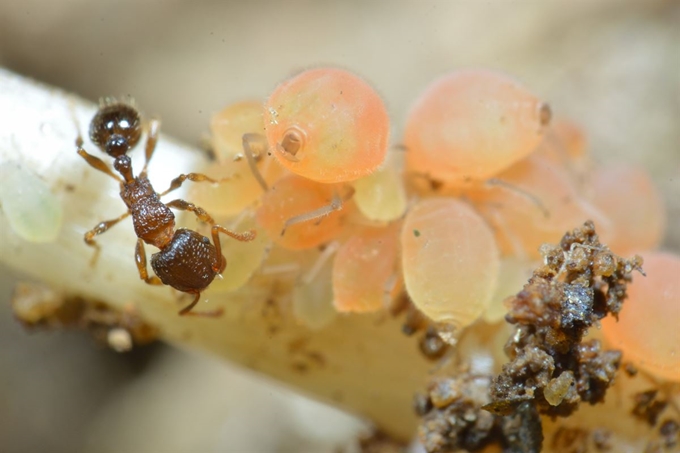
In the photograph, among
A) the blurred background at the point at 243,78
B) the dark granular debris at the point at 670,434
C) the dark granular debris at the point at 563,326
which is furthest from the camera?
the blurred background at the point at 243,78

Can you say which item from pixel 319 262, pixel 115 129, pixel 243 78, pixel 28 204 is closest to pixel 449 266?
pixel 319 262

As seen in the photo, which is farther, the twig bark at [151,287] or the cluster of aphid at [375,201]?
the twig bark at [151,287]

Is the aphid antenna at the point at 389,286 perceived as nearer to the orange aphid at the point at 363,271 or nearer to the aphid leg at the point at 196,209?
the orange aphid at the point at 363,271

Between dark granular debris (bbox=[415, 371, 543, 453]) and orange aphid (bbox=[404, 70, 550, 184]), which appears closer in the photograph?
dark granular debris (bbox=[415, 371, 543, 453])

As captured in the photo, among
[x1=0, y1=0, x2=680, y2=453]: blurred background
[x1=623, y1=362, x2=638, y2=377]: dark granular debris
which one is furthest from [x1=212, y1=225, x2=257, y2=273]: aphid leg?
[x1=0, y1=0, x2=680, y2=453]: blurred background

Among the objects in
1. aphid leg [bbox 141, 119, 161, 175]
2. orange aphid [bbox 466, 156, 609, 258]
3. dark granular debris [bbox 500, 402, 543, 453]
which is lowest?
dark granular debris [bbox 500, 402, 543, 453]

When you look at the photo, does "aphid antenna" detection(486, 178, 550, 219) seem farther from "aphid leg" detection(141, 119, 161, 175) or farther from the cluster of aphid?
"aphid leg" detection(141, 119, 161, 175)

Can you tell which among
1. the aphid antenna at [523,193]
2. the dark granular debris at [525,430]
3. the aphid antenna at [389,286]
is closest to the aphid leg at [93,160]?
the aphid antenna at [389,286]
